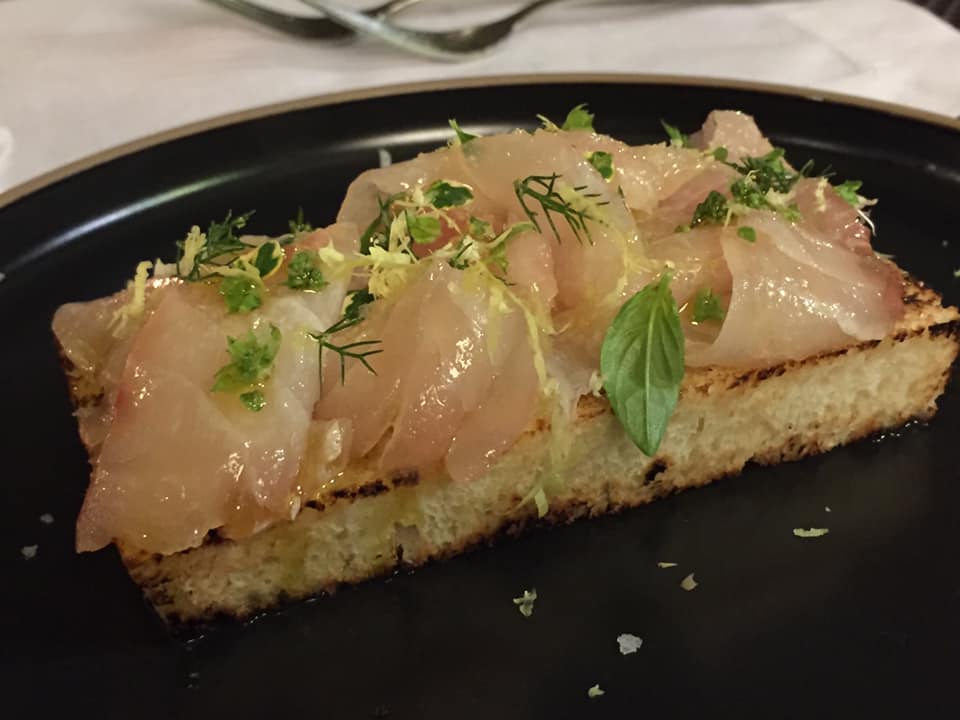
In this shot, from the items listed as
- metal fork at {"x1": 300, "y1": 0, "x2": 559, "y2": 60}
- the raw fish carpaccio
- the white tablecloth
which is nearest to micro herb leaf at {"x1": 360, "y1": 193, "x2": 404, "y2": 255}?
the raw fish carpaccio

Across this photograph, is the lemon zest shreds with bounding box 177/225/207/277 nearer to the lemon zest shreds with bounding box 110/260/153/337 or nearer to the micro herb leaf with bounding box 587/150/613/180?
the lemon zest shreds with bounding box 110/260/153/337

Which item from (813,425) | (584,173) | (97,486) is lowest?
(813,425)

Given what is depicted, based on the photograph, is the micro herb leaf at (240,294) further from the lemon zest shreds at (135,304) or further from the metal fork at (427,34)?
the metal fork at (427,34)

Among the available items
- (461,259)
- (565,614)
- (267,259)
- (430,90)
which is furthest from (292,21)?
(565,614)

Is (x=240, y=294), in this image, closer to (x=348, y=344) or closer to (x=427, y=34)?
(x=348, y=344)

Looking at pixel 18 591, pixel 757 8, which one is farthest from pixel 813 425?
pixel 757 8

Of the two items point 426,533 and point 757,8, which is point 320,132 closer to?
point 426,533
